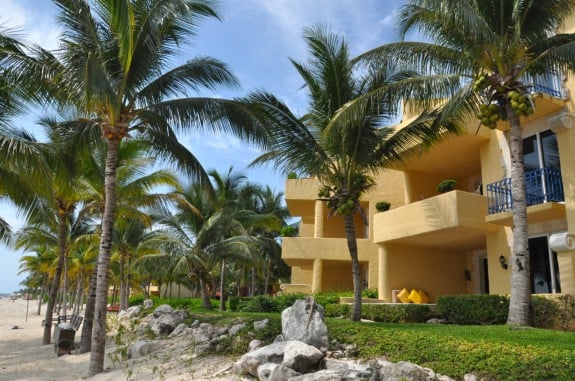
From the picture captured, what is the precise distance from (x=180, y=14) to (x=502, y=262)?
11169mm

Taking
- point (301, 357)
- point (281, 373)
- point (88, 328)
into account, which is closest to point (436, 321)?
point (301, 357)

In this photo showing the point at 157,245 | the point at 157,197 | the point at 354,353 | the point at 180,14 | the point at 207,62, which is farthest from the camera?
the point at 157,245

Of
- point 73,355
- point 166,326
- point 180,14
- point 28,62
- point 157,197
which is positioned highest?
point 180,14

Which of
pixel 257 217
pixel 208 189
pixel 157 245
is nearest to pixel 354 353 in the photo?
pixel 208 189

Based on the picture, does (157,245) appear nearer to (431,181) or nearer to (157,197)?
(157,197)

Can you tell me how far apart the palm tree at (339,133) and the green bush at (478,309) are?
2.92m

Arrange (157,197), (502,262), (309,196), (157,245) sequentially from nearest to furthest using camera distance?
(502,262), (157,197), (157,245), (309,196)

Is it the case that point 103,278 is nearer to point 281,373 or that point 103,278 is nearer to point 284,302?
point 281,373

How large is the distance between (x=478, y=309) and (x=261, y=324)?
5.52 meters

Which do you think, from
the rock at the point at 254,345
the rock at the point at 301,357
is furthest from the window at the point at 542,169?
the rock at the point at 254,345

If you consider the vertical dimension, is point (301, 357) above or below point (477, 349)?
below

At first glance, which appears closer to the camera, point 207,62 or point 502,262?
point 207,62

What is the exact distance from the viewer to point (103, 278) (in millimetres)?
10891

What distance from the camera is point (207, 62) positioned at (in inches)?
463
